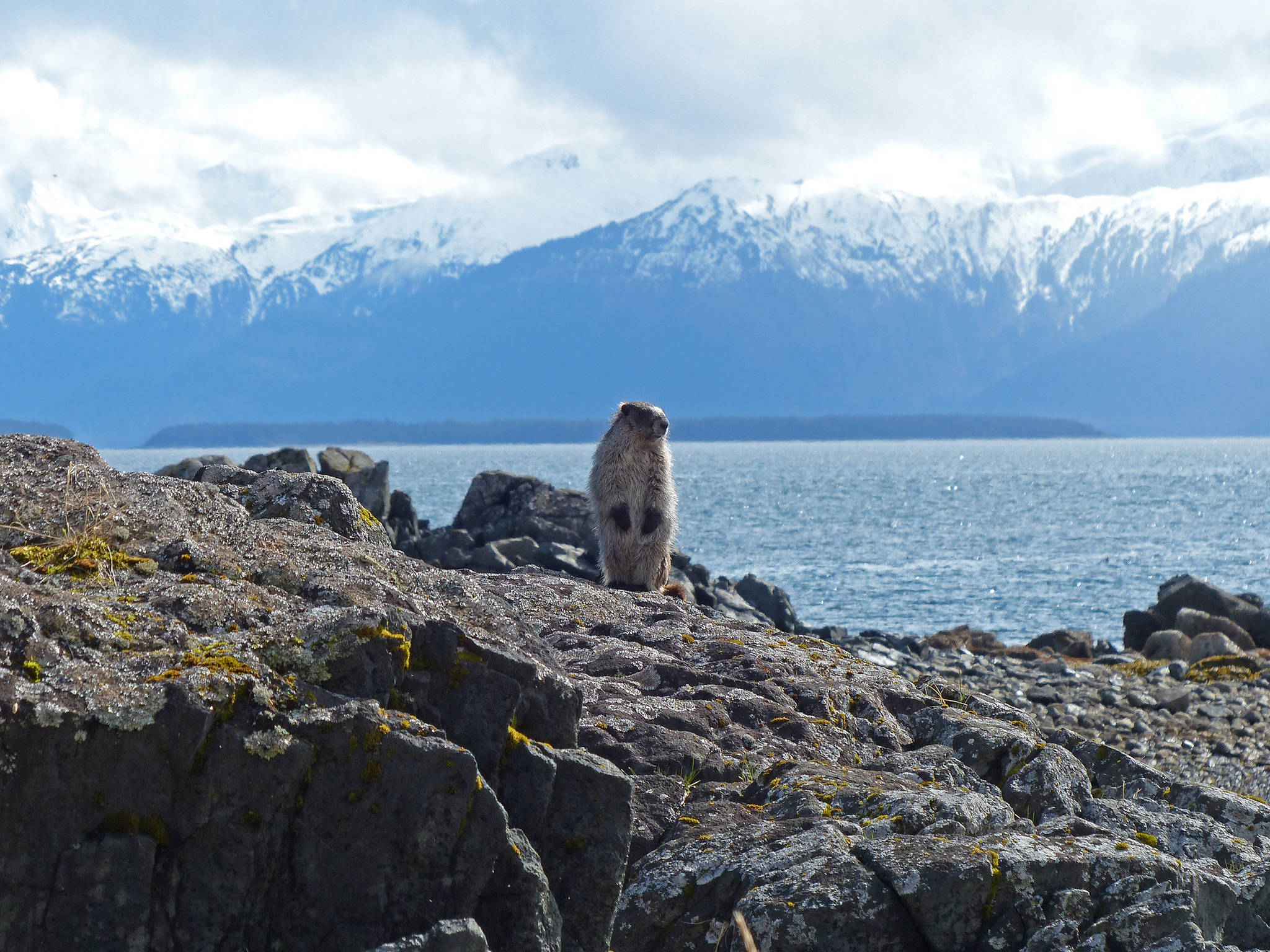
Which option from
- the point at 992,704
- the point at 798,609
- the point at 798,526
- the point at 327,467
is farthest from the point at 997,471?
the point at 992,704

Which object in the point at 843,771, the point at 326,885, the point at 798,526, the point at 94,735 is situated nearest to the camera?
the point at 94,735

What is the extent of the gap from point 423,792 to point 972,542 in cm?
6636

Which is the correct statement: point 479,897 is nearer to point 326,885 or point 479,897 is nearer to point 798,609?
point 326,885

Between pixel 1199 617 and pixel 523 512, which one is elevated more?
pixel 523 512

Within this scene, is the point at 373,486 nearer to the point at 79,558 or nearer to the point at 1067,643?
the point at 1067,643

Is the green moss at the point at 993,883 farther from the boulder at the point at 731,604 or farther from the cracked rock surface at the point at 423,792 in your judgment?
the boulder at the point at 731,604

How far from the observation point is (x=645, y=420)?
1320 centimetres

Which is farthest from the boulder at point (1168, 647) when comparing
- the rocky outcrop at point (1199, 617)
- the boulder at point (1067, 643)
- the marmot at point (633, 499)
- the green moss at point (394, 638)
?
the green moss at point (394, 638)

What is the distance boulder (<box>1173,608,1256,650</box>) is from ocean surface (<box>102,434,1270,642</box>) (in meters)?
6.71

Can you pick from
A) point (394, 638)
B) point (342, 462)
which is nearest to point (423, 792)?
point (394, 638)

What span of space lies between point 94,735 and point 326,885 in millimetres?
914

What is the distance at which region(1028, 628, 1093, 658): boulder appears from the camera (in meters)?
28.5

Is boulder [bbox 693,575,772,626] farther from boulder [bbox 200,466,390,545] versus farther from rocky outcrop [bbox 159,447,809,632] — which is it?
boulder [bbox 200,466,390,545]

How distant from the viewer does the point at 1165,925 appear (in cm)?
462
